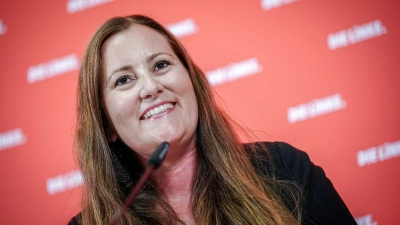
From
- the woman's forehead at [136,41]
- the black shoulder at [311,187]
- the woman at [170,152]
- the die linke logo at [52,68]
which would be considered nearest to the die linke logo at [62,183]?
the die linke logo at [52,68]

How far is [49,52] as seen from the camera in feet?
6.43

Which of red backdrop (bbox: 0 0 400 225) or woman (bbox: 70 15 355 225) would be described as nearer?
woman (bbox: 70 15 355 225)

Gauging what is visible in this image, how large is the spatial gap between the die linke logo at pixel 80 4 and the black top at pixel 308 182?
0.86m

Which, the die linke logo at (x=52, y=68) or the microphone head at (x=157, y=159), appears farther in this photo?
the die linke logo at (x=52, y=68)

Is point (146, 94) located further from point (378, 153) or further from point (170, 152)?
point (378, 153)

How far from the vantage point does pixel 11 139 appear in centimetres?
197

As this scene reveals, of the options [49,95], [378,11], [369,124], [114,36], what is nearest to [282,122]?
[369,124]

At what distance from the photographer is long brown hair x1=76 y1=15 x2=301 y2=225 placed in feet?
4.21

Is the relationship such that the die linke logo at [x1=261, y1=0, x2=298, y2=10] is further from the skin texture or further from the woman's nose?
the woman's nose

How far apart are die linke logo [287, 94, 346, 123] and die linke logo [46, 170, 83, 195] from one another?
80cm

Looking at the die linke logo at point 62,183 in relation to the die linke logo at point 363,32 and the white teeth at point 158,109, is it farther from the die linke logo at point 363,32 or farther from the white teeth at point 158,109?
the die linke logo at point 363,32

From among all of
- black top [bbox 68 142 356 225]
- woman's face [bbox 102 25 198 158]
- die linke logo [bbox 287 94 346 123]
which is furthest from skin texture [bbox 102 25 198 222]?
die linke logo [bbox 287 94 346 123]

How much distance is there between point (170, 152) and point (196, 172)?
3.7 inches

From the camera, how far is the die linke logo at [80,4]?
1.96 m
